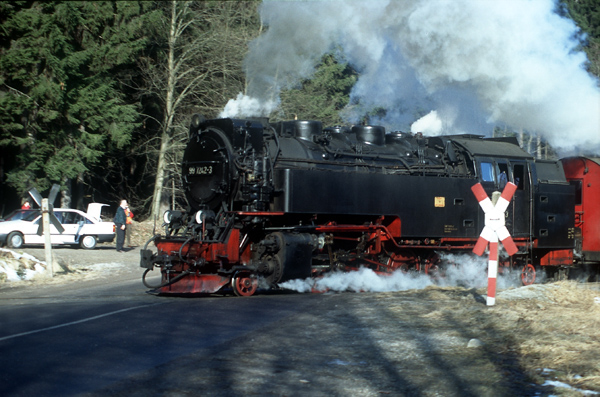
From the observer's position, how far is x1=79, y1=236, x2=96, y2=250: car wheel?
2494 centimetres

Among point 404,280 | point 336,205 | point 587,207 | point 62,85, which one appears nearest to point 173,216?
point 336,205

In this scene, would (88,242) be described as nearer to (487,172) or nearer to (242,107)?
(242,107)

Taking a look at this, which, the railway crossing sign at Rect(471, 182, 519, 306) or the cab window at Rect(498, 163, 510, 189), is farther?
the cab window at Rect(498, 163, 510, 189)

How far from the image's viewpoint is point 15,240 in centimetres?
2309

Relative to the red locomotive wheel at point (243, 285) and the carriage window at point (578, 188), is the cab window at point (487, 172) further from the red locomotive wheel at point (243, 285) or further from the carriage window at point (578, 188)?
the red locomotive wheel at point (243, 285)

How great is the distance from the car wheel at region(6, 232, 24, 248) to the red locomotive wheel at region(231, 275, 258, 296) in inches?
549

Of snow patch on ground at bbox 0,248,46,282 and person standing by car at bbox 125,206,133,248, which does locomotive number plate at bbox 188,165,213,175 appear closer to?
snow patch on ground at bbox 0,248,46,282

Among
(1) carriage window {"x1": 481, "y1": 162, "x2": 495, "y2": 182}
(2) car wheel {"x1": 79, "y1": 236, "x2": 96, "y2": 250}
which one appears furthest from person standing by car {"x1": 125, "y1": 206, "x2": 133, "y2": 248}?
(1) carriage window {"x1": 481, "y1": 162, "x2": 495, "y2": 182}

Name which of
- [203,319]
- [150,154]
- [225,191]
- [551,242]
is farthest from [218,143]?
[150,154]

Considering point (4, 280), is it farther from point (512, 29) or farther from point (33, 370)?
point (512, 29)

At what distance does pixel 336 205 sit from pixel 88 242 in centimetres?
1487

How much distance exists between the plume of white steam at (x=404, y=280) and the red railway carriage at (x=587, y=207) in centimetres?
348

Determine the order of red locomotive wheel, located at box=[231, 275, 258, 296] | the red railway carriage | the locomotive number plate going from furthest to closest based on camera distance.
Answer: the red railway carriage < the locomotive number plate < red locomotive wheel, located at box=[231, 275, 258, 296]

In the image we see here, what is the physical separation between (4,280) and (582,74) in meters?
14.0
